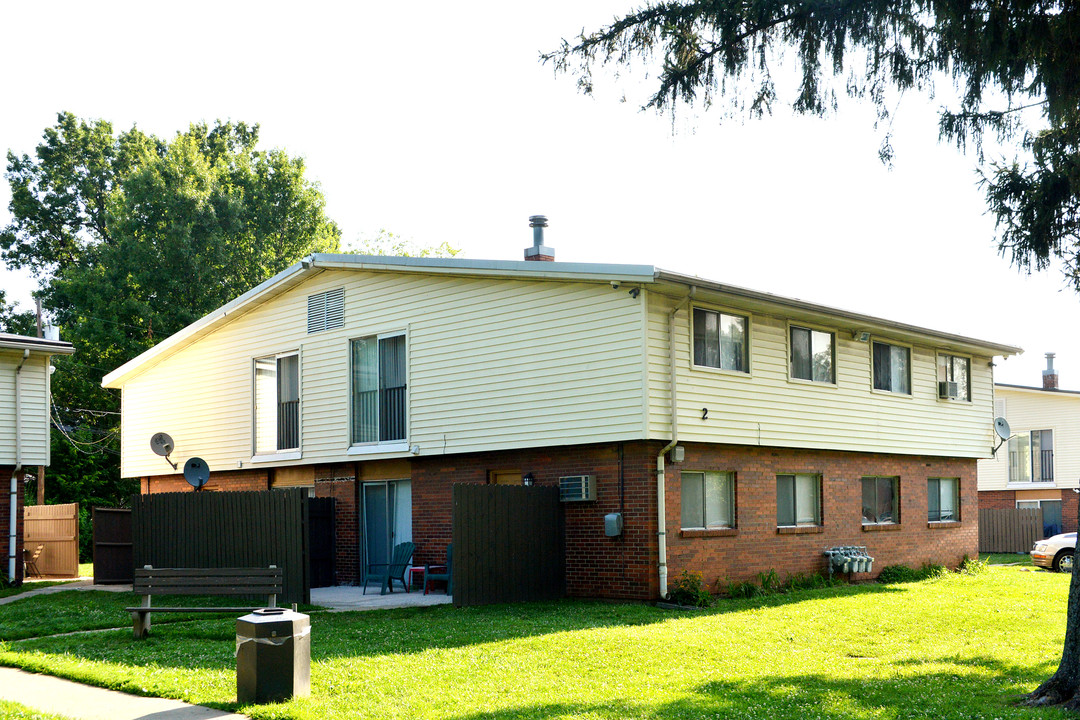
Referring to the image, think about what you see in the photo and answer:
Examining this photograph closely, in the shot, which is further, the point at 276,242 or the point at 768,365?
the point at 276,242

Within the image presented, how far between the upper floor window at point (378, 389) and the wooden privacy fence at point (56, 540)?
813 centimetres

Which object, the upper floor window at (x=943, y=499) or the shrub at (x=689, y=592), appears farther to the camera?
the upper floor window at (x=943, y=499)

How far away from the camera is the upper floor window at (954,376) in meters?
23.4

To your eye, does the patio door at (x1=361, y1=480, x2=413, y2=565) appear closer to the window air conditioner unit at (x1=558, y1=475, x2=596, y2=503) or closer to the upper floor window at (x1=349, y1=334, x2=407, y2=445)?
the upper floor window at (x1=349, y1=334, x2=407, y2=445)

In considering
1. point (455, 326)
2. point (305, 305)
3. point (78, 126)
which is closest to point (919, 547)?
point (455, 326)

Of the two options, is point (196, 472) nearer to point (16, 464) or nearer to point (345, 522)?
point (16, 464)

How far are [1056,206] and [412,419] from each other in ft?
37.9

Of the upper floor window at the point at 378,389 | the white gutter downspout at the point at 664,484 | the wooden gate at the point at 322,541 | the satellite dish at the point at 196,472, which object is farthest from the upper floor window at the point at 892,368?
the satellite dish at the point at 196,472

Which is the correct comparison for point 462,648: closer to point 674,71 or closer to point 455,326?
point 674,71

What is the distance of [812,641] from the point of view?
40.9 ft

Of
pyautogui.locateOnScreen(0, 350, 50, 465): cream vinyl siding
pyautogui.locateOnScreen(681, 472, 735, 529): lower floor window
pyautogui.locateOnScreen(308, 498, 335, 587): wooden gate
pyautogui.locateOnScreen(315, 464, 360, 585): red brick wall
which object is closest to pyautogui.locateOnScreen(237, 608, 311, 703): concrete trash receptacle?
pyautogui.locateOnScreen(681, 472, 735, 529): lower floor window

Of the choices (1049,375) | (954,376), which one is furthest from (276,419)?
(1049,375)

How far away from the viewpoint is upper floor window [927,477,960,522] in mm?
23609

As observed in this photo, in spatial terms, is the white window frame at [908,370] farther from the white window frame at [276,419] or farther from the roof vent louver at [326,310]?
the white window frame at [276,419]
